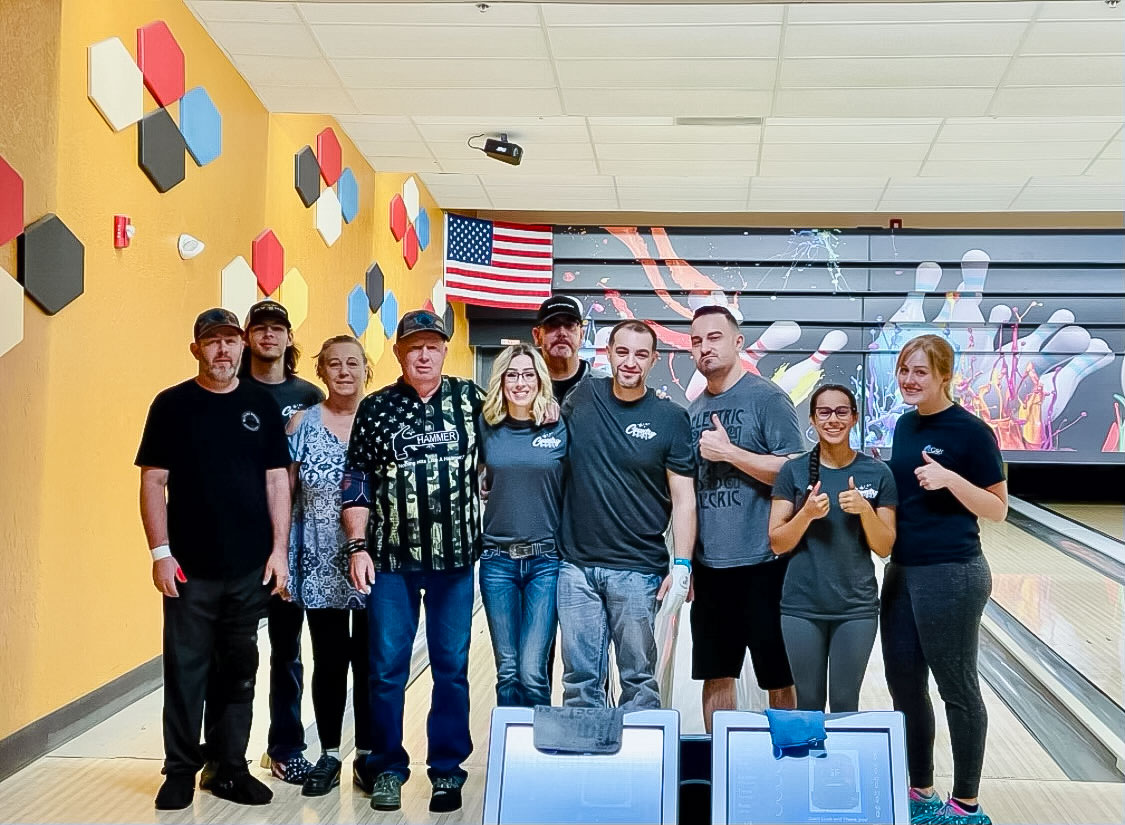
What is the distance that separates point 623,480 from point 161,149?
7.34 feet

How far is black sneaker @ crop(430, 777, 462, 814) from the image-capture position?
294 centimetres

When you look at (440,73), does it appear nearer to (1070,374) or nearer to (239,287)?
(239,287)

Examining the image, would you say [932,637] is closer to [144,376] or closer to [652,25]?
[652,25]

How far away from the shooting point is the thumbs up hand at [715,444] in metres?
2.95

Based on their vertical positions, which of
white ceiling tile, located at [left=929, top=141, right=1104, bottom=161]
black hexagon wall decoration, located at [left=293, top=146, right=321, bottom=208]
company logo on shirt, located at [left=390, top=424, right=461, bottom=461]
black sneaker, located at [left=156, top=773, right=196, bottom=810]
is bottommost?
black sneaker, located at [left=156, top=773, right=196, bottom=810]

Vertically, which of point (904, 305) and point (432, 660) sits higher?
point (904, 305)

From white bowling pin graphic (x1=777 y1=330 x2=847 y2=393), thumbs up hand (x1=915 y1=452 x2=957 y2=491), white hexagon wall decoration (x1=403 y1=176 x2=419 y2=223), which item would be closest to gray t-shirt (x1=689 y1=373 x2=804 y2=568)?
thumbs up hand (x1=915 y1=452 x2=957 y2=491)

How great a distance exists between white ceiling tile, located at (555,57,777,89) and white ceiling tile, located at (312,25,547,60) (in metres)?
0.23

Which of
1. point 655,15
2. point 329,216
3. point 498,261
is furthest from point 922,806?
point 498,261

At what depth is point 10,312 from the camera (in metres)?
3.14

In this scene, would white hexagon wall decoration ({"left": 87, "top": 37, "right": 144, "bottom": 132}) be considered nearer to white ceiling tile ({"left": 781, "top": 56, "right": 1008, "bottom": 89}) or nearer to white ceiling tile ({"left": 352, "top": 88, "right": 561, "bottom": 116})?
white ceiling tile ({"left": 352, "top": 88, "right": 561, "bottom": 116})

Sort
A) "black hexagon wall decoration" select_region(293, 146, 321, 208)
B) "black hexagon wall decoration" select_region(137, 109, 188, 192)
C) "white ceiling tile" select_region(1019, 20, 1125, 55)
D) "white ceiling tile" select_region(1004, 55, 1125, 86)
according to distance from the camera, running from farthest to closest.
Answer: "black hexagon wall decoration" select_region(293, 146, 321, 208) < "white ceiling tile" select_region(1004, 55, 1125, 86) < "white ceiling tile" select_region(1019, 20, 1125, 55) < "black hexagon wall decoration" select_region(137, 109, 188, 192)

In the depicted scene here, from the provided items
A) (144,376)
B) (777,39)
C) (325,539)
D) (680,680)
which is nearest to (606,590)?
(325,539)

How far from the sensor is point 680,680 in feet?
14.6
